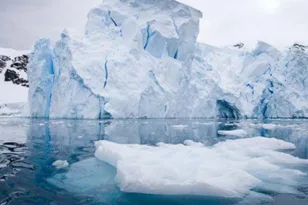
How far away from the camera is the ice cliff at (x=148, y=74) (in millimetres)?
21406

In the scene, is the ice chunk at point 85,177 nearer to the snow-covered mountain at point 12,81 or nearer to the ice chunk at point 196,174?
the ice chunk at point 196,174

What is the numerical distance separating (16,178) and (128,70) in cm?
1873

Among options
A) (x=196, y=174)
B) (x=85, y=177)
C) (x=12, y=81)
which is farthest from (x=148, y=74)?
(x=12, y=81)

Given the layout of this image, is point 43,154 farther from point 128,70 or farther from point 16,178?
point 128,70

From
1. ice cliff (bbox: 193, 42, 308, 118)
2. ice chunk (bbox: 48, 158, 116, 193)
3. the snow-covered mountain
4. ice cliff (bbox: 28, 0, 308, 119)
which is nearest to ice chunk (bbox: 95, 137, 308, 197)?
ice chunk (bbox: 48, 158, 116, 193)

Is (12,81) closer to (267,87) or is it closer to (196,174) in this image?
(267,87)

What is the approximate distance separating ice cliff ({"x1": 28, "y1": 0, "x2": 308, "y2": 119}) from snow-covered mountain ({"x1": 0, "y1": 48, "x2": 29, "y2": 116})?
17.7 m

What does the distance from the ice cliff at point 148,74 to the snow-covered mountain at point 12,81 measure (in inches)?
698

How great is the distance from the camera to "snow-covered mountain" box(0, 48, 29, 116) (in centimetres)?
4050

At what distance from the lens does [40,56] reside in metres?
24.7

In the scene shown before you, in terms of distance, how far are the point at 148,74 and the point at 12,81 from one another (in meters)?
42.0

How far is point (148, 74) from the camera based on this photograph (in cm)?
2317

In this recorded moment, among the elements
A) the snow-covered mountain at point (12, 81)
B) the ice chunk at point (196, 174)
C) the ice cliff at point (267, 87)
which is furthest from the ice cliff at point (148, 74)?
the snow-covered mountain at point (12, 81)

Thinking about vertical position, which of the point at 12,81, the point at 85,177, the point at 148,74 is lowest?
the point at 85,177
